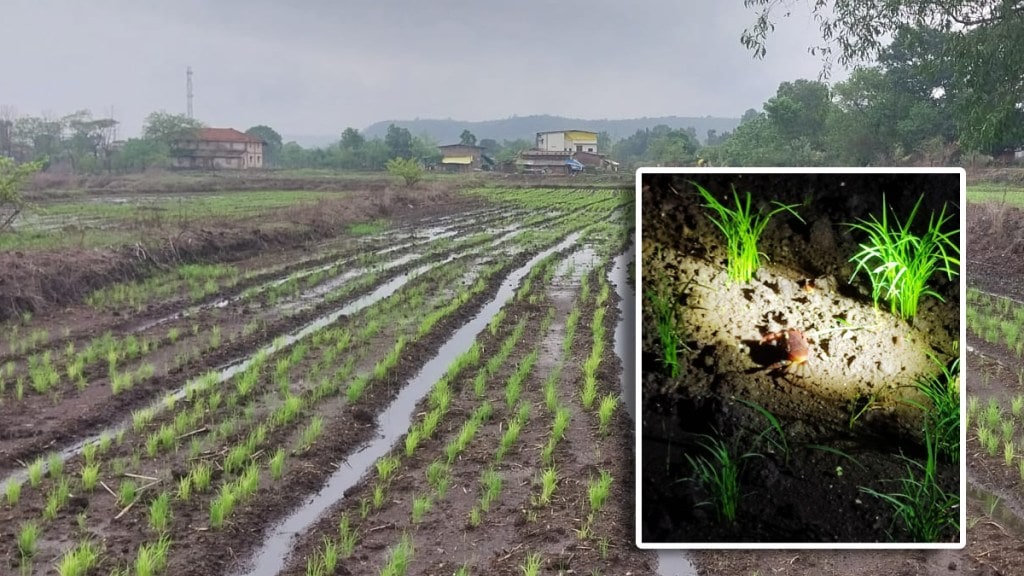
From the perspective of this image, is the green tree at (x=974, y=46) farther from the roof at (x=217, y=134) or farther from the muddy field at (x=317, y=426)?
the roof at (x=217, y=134)

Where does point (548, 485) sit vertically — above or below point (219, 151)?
below

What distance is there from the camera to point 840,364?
6.39 ft

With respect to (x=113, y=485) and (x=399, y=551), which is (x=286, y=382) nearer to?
(x=113, y=485)

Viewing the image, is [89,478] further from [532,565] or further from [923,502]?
[923,502]

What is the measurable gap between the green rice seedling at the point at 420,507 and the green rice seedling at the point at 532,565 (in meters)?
0.57

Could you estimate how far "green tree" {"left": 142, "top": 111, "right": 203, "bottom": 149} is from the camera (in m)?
12.1

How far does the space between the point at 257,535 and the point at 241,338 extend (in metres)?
3.34

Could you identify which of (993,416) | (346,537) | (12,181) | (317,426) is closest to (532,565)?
(346,537)

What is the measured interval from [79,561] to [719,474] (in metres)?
2.38

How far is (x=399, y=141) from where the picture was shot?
37.8 ft

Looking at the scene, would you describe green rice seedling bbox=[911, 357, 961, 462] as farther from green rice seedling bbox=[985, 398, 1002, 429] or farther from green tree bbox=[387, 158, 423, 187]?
green tree bbox=[387, 158, 423, 187]

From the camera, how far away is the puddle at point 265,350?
13.5 ft

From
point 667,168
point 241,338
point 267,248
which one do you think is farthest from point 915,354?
point 267,248

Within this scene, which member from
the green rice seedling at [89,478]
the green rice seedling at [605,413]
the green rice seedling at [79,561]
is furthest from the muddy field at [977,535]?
the green rice seedling at [89,478]
